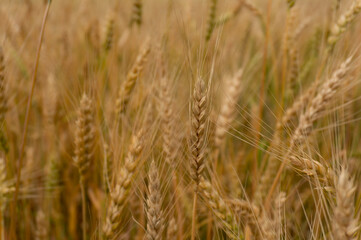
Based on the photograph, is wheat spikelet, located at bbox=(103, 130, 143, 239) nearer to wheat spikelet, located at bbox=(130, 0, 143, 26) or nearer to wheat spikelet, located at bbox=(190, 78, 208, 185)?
wheat spikelet, located at bbox=(190, 78, 208, 185)

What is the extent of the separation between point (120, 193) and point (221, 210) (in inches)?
11.1

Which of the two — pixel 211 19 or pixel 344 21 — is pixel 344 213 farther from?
pixel 211 19


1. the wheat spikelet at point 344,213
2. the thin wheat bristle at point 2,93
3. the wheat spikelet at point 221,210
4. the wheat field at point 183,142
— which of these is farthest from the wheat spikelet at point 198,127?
the thin wheat bristle at point 2,93

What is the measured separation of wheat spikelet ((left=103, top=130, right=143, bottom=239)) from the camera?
89cm

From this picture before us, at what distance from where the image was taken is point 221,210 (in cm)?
96

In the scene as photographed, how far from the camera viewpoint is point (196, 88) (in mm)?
891

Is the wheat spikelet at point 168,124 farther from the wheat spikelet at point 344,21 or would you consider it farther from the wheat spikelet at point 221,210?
the wheat spikelet at point 344,21

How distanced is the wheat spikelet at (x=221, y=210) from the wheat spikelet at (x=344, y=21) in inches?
32.7

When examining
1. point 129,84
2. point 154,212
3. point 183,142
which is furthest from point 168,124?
point 154,212

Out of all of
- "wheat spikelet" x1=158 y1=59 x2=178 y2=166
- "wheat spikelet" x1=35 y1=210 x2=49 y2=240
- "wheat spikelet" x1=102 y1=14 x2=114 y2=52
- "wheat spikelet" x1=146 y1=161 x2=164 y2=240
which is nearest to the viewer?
"wheat spikelet" x1=146 y1=161 x2=164 y2=240

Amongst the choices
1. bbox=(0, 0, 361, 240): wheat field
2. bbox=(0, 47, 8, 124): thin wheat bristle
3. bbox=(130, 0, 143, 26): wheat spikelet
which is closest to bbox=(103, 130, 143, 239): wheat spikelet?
bbox=(0, 0, 361, 240): wheat field

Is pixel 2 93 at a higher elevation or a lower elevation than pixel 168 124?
higher

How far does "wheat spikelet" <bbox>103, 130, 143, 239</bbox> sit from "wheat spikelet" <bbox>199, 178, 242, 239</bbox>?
0.21 meters

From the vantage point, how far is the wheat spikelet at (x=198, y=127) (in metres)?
0.89
